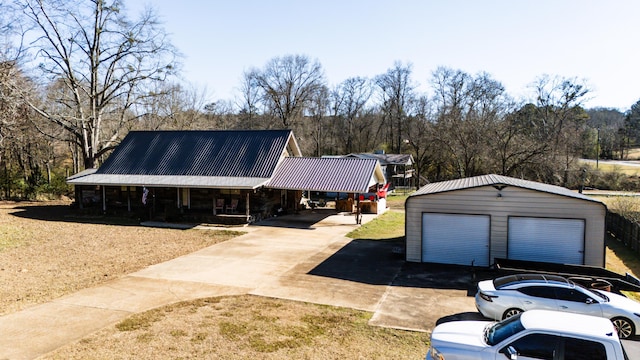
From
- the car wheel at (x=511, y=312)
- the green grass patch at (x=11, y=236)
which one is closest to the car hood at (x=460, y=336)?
the car wheel at (x=511, y=312)

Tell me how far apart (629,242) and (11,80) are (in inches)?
1517

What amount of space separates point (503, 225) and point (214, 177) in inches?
700

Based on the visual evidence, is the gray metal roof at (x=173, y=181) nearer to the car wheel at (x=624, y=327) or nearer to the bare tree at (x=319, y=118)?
the car wheel at (x=624, y=327)

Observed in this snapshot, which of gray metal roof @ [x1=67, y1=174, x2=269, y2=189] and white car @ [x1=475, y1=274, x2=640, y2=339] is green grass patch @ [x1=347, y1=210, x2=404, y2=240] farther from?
white car @ [x1=475, y1=274, x2=640, y2=339]

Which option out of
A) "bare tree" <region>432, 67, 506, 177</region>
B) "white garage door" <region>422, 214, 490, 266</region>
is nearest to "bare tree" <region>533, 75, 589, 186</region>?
"bare tree" <region>432, 67, 506, 177</region>

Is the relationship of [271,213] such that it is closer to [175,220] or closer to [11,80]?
[175,220]

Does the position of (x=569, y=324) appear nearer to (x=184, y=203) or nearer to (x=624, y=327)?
(x=624, y=327)

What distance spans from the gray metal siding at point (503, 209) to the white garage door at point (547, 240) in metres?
0.21

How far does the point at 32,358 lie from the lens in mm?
8500

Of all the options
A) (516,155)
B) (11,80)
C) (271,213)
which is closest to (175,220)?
(271,213)

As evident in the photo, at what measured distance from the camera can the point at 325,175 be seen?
26391 mm

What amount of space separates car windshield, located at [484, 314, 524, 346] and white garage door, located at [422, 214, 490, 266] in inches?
338

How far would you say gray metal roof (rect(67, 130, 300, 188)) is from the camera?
26562 millimetres

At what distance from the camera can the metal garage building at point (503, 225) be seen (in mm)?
14523
